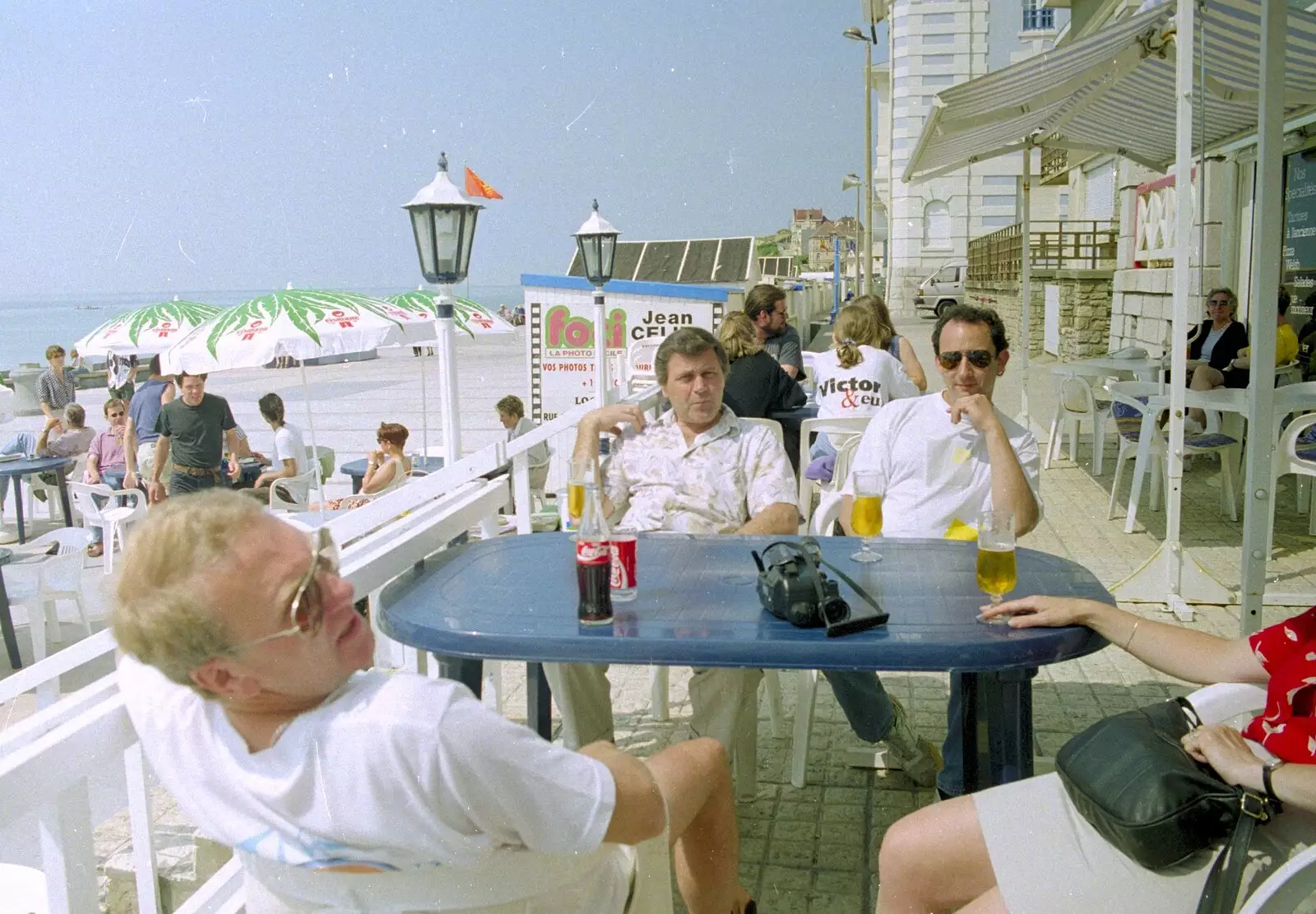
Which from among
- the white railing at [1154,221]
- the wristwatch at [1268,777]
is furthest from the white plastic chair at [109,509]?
the white railing at [1154,221]

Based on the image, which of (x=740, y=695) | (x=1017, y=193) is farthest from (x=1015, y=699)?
(x=1017, y=193)

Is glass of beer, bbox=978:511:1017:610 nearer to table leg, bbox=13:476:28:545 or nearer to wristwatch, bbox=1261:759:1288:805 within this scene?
wristwatch, bbox=1261:759:1288:805

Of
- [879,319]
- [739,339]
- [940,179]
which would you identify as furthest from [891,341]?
[940,179]

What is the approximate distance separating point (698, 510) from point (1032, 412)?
912cm

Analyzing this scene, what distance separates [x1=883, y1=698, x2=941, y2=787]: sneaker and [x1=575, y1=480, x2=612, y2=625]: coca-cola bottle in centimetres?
137

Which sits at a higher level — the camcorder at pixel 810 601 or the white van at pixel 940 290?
the white van at pixel 940 290

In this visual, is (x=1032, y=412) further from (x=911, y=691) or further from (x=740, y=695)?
(x=740, y=695)

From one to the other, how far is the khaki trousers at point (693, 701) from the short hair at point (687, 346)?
101 centimetres

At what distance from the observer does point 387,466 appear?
24.7 ft

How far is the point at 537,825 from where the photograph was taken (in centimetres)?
131

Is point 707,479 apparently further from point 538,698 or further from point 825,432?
point 825,432

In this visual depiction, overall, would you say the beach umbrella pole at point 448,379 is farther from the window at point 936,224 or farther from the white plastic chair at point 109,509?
the window at point 936,224

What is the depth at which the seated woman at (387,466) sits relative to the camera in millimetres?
7492

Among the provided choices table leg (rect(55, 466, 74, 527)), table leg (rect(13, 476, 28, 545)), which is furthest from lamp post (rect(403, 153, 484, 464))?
table leg (rect(55, 466, 74, 527))
